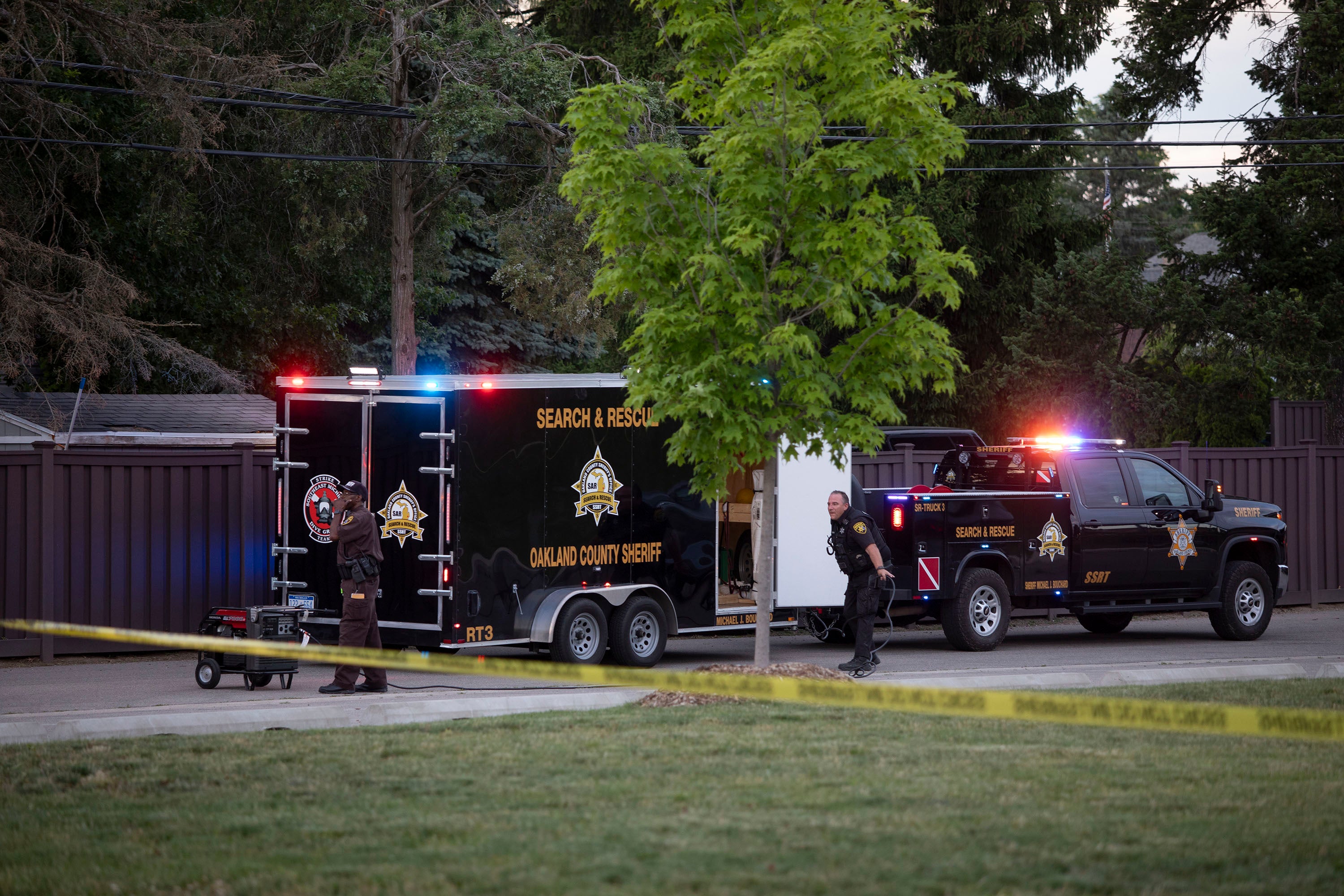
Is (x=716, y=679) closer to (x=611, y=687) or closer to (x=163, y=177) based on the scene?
(x=611, y=687)

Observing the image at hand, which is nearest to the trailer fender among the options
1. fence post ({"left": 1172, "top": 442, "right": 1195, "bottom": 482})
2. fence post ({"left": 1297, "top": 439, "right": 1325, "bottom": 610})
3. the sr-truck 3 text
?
the sr-truck 3 text

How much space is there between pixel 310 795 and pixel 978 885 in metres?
3.61

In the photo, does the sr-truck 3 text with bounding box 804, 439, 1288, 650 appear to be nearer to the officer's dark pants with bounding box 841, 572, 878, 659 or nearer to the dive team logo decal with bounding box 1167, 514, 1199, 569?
the dive team logo decal with bounding box 1167, 514, 1199, 569

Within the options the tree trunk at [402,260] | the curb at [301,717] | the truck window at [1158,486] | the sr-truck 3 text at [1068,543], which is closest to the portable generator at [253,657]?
the curb at [301,717]

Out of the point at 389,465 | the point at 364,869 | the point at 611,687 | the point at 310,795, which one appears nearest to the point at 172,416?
the point at 389,465

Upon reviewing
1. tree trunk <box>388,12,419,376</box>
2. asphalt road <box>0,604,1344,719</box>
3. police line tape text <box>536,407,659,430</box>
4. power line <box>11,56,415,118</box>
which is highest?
power line <box>11,56,415,118</box>

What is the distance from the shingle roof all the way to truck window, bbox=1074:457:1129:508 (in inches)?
458

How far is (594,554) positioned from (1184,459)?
1024 cm

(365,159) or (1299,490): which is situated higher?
(365,159)

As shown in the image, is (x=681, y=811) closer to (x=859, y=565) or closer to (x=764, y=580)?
(x=764, y=580)

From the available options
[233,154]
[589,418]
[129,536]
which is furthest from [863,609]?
[233,154]

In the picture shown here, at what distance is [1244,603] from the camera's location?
56.4ft

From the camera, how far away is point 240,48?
25.2 meters

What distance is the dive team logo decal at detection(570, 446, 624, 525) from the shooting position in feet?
45.8
